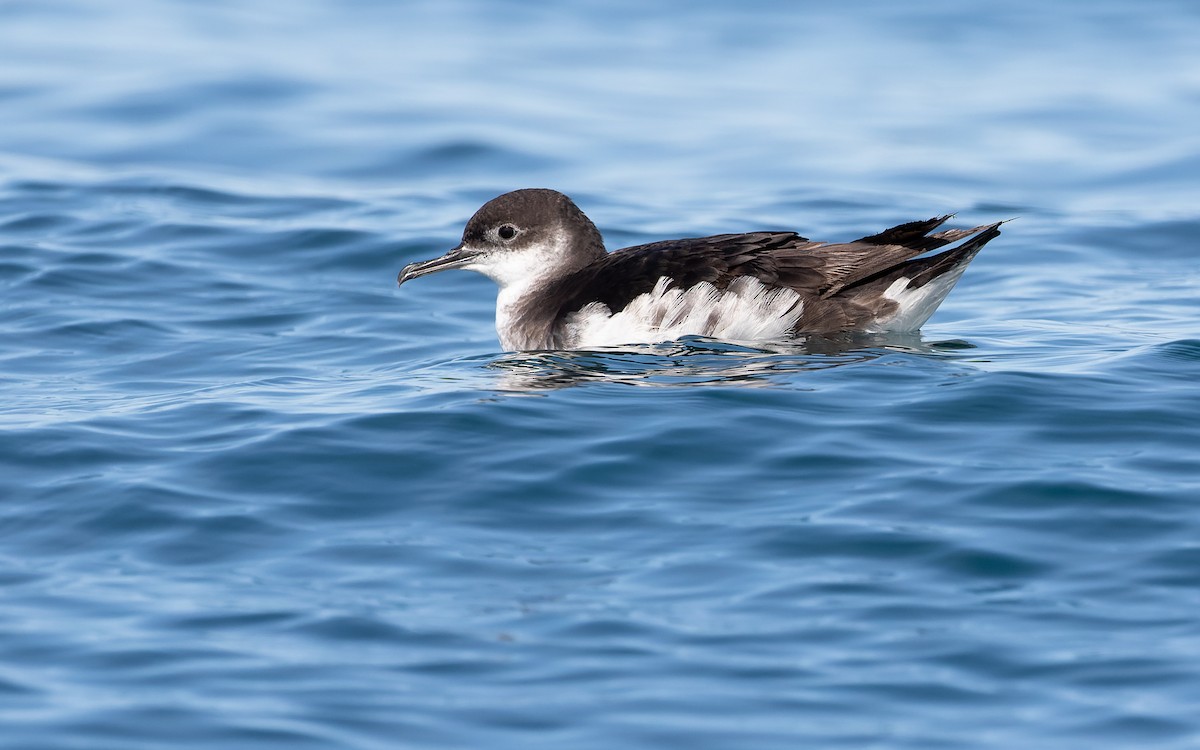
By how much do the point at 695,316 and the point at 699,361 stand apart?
0.43 meters

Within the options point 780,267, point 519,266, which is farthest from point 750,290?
point 519,266

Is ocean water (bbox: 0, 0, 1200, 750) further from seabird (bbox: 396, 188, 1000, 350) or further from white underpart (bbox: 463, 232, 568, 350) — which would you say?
white underpart (bbox: 463, 232, 568, 350)

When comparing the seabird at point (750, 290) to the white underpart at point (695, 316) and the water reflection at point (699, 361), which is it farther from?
the water reflection at point (699, 361)

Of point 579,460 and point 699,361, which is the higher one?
point 699,361

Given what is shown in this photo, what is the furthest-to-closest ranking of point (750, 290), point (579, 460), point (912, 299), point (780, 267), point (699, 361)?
point (912, 299) < point (780, 267) < point (750, 290) < point (699, 361) < point (579, 460)

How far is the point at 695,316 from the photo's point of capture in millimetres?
9289

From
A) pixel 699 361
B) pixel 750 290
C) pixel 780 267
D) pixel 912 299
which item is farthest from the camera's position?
pixel 912 299

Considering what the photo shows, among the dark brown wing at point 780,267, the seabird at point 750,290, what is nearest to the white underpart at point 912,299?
the seabird at point 750,290

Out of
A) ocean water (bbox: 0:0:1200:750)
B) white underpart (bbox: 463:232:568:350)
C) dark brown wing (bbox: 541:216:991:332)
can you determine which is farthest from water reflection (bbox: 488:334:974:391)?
white underpart (bbox: 463:232:568:350)

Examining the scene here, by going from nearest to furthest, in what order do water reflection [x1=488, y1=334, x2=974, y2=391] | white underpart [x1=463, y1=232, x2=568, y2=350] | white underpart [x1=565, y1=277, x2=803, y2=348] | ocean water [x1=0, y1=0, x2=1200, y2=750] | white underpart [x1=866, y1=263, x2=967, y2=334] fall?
ocean water [x1=0, y1=0, x2=1200, y2=750] < water reflection [x1=488, y1=334, x2=974, y2=391] < white underpart [x1=565, y1=277, x2=803, y2=348] < white underpart [x1=866, y1=263, x2=967, y2=334] < white underpart [x1=463, y1=232, x2=568, y2=350]

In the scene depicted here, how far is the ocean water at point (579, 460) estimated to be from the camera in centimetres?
512

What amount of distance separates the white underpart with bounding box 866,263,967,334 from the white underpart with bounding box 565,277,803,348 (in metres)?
0.57

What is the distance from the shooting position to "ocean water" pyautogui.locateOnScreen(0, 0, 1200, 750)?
202 inches

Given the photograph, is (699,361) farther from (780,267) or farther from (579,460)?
(579,460)
